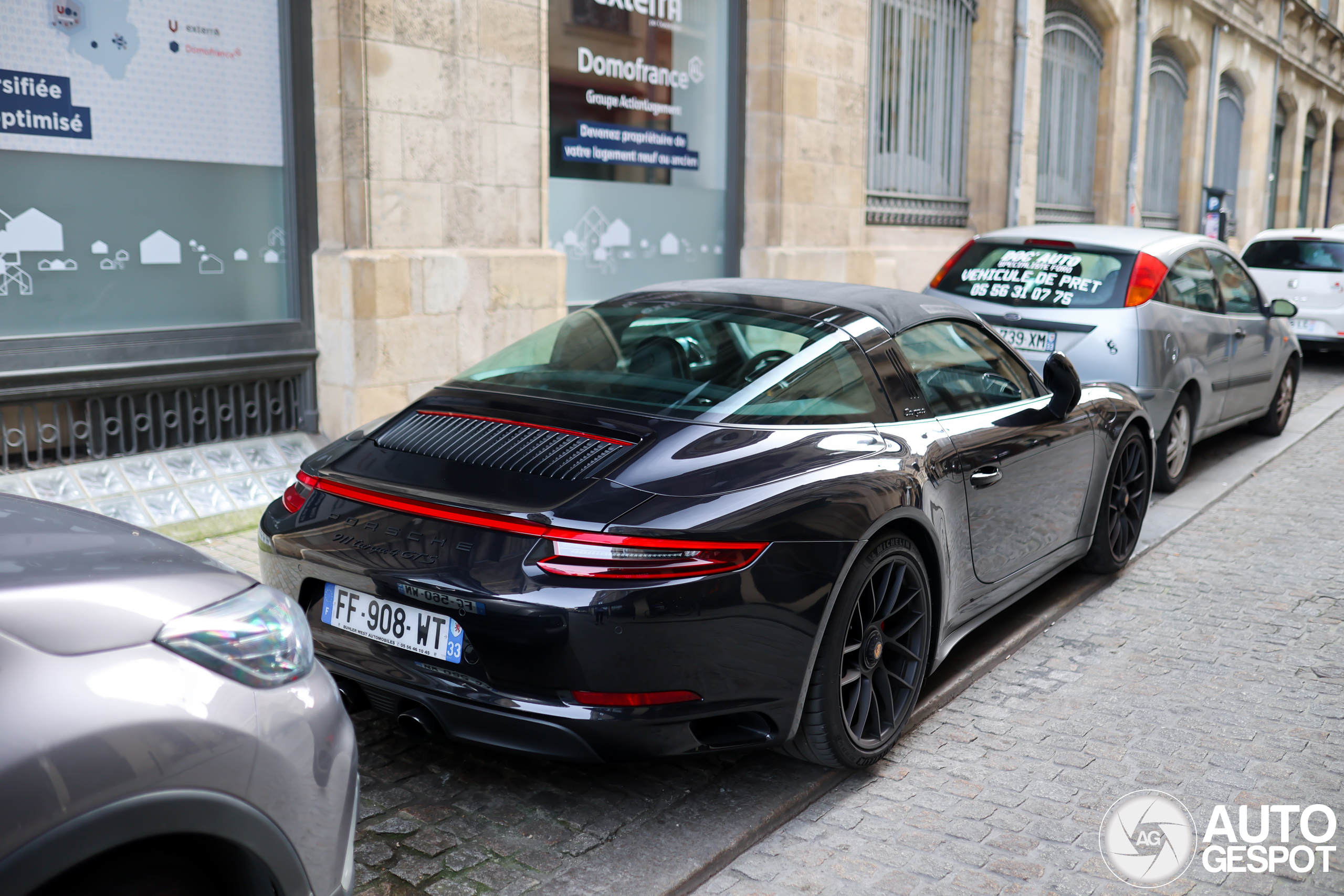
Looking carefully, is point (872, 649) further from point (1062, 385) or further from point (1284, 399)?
point (1284, 399)

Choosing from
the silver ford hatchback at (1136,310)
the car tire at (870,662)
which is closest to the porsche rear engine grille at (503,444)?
the car tire at (870,662)

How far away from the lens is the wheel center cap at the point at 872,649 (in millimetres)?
3391

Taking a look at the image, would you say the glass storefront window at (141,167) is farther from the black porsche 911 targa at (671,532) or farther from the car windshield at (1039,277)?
the car windshield at (1039,277)

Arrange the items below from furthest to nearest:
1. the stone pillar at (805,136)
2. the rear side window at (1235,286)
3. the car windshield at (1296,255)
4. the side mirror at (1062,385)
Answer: the car windshield at (1296,255)
the stone pillar at (805,136)
the rear side window at (1235,286)
the side mirror at (1062,385)

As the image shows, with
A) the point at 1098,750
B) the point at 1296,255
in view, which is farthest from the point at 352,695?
the point at 1296,255

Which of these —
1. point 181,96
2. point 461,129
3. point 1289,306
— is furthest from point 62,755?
point 1289,306

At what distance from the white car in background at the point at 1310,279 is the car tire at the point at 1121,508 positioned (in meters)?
9.50

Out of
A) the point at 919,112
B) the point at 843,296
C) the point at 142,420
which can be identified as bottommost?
the point at 142,420

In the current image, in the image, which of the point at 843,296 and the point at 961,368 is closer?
the point at 843,296

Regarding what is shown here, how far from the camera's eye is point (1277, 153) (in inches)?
1184

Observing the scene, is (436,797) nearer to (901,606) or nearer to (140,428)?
(901,606)

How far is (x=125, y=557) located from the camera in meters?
1.99

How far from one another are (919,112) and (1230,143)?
53.9 ft

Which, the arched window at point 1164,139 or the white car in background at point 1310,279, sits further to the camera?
the arched window at point 1164,139
